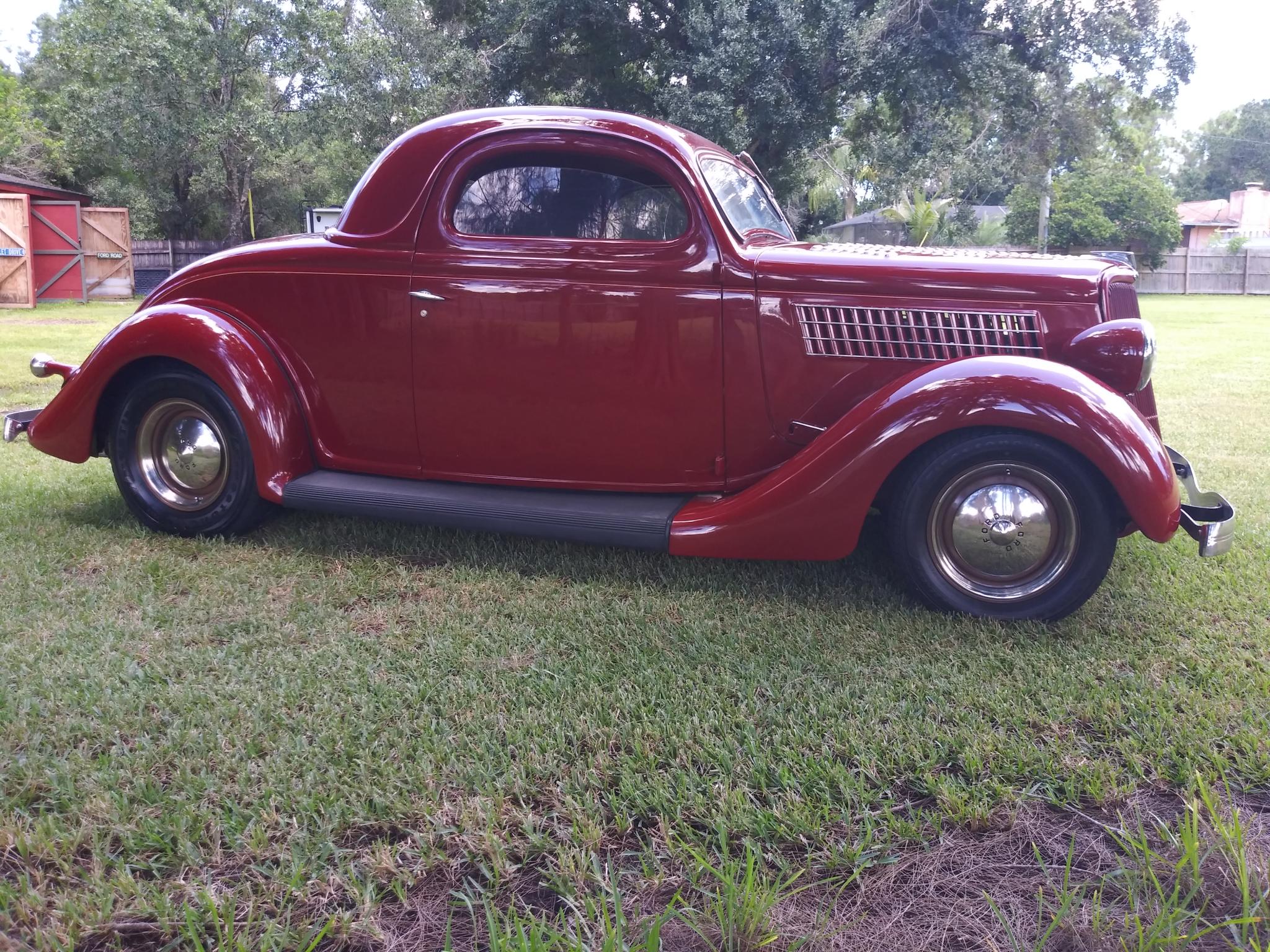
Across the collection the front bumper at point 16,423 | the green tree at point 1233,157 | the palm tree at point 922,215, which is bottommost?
the front bumper at point 16,423

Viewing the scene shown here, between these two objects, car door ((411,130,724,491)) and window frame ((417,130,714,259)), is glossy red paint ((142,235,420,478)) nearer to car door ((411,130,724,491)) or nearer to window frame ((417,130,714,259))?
car door ((411,130,724,491))

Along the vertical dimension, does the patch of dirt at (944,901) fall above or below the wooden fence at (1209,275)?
below

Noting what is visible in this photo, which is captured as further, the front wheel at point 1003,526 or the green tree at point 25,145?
the green tree at point 25,145

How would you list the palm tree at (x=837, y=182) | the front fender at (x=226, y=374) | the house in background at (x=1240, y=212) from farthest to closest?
the house in background at (x=1240, y=212) < the palm tree at (x=837, y=182) < the front fender at (x=226, y=374)

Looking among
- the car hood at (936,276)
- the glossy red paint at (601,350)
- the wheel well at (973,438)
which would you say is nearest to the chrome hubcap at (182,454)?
the glossy red paint at (601,350)

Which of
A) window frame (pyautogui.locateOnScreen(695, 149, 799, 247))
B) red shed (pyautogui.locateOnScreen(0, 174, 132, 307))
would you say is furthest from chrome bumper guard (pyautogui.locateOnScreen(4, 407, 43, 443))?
red shed (pyautogui.locateOnScreen(0, 174, 132, 307))

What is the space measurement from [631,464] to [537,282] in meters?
0.76

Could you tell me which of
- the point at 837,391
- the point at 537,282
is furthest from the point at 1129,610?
the point at 537,282

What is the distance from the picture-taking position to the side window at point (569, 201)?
11.1ft

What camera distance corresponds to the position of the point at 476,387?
3.49 meters

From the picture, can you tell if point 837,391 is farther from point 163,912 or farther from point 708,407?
point 163,912

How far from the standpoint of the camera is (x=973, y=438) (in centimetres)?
292

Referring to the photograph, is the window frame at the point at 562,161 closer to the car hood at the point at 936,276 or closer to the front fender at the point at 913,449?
the car hood at the point at 936,276

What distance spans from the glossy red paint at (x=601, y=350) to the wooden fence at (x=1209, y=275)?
29107 millimetres
